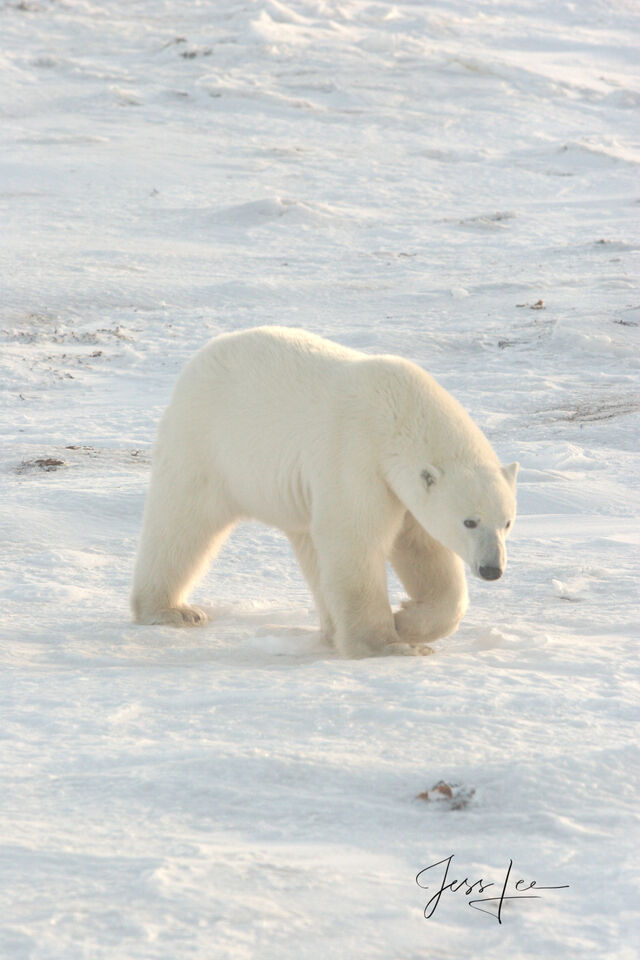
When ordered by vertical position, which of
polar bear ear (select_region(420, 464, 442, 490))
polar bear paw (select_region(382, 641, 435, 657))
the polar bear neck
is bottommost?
polar bear paw (select_region(382, 641, 435, 657))

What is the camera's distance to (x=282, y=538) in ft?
17.6

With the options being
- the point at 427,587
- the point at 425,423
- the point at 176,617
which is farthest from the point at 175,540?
the point at 425,423

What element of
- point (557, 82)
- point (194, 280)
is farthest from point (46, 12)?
point (194, 280)

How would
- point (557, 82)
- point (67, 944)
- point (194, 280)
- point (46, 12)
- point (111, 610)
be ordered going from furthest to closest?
1. point (46, 12)
2. point (557, 82)
3. point (194, 280)
4. point (111, 610)
5. point (67, 944)

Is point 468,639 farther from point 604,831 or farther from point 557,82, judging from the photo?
point 557,82

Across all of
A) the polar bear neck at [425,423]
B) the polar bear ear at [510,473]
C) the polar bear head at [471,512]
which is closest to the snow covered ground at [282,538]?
the polar bear head at [471,512]

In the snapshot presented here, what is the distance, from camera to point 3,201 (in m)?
11.9

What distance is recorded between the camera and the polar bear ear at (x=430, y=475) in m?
3.62

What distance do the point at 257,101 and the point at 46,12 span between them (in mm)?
5129

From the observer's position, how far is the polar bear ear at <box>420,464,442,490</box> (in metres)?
3.62
